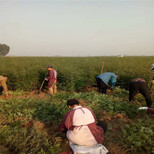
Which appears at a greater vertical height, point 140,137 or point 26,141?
point 140,137

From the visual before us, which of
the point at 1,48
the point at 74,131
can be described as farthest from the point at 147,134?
the point at 1,48

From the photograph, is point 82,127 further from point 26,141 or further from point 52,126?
point 52,126

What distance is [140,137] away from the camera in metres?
3.17

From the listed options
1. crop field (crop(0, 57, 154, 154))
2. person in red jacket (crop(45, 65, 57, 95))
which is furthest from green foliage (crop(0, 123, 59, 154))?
person in red jacket (crop(45, 65, 57, 95))

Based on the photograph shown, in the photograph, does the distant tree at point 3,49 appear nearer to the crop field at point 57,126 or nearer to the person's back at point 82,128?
the crop field at point 57,126

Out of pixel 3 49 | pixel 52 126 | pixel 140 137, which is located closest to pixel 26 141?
pixel 52 126

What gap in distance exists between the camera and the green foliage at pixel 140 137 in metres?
2.96

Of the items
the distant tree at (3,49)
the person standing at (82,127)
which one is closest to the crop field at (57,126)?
the person standing at (82,127)

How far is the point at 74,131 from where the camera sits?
102 inches

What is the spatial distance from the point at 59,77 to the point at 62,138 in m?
5.16

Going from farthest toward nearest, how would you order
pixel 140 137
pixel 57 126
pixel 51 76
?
pixel 51 76, pixel 57 126, pixel 140 137

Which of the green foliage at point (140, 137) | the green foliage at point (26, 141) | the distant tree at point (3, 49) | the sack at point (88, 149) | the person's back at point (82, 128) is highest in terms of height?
the distant tree at point (3, 49)

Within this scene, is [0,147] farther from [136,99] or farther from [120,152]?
[136,99]

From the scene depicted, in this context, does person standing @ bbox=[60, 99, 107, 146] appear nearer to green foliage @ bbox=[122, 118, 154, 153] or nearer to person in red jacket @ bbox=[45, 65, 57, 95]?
green foliage @ bbox=[122, 118, 154, 153]
